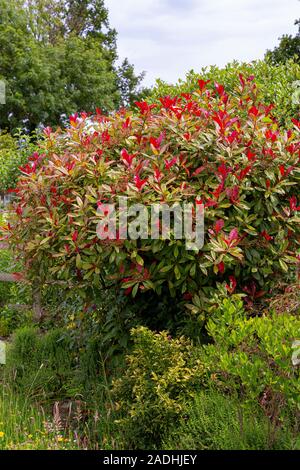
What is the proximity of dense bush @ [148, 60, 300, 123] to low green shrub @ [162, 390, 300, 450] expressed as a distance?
3671 millimetres

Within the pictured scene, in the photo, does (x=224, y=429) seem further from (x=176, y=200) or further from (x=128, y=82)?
(x=128, y=82)

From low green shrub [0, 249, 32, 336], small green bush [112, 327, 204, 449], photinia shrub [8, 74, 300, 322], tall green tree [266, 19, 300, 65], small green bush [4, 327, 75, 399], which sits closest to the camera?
small green bush [112, 327, 204, 449]

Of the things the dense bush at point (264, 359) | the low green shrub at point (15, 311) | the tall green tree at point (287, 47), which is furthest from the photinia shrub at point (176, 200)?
the tall green tree at point (287, 47)

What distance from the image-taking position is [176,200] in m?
3.90

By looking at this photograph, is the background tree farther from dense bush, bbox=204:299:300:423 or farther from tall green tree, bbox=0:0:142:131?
dense bush, bbox=204:299:300:423

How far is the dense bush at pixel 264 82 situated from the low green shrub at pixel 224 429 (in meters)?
3.67

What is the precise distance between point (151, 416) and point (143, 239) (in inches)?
45.0

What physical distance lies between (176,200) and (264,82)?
346cm

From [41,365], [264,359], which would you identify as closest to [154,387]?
[264,359]

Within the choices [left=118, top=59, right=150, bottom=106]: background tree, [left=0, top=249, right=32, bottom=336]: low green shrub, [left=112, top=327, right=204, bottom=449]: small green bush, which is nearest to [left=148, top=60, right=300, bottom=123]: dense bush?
[left=0, top=249, right=32, bottom=336]: low green shrub

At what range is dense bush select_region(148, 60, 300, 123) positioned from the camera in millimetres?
6473

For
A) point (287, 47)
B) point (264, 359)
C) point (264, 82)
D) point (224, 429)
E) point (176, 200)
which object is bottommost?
point (224, 429)
